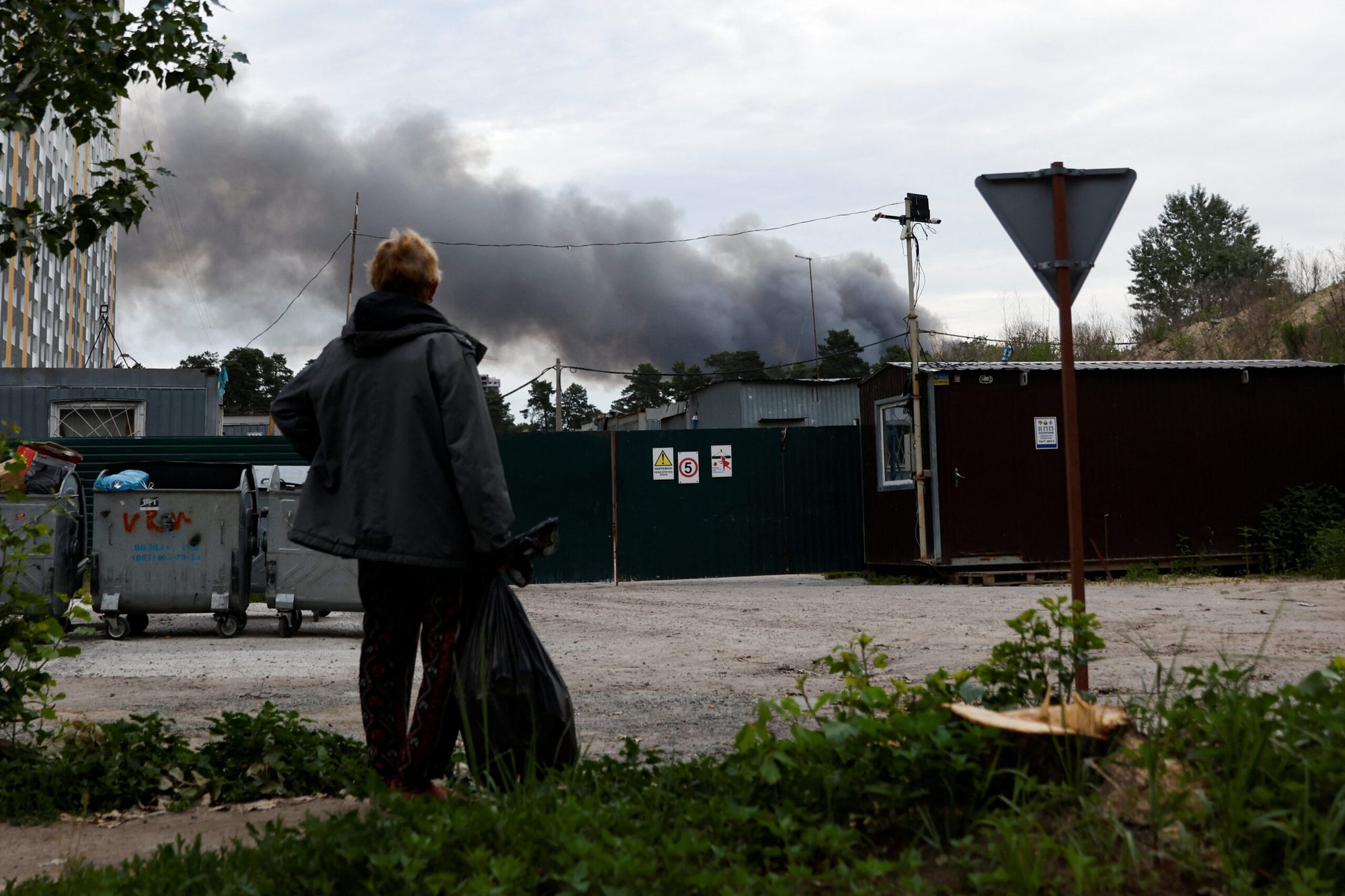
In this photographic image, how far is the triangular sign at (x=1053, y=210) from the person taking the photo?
4852 millimetres

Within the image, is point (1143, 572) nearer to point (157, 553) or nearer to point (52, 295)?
point (157, 553)

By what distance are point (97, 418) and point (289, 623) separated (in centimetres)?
1183

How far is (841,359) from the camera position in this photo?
59.1m

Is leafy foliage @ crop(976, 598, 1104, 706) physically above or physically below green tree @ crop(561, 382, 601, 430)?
below

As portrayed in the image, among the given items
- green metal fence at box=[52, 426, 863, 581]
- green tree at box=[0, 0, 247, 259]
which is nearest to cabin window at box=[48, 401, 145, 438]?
green metal fence at box=[52, 426, 863, 581]

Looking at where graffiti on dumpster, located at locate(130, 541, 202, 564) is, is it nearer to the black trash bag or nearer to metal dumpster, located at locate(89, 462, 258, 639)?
metal dumpster, located at locate(89, 462, 258, 639)

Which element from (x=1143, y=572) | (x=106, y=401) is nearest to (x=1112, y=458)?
(x=1143, y=572)

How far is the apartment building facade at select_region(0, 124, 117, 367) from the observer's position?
5016cm

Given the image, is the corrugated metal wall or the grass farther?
the corrugated metal wall

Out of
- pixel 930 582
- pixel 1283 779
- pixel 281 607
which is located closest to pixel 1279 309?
pixel 930 582

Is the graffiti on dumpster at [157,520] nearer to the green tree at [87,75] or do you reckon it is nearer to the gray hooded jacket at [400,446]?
the green tree at [87,75]

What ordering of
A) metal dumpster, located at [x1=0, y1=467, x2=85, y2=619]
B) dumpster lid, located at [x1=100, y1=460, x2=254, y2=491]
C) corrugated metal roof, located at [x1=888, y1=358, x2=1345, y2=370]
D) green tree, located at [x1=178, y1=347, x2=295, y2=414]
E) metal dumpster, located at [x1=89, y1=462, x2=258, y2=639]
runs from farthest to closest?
green tree, located at [x1=178, y1=347, x2=295, y2=414]
corrugated metal roof, located at [x1=888, y1=358, x2=1345, y2=370]
dumpster lid, located at [x1=100, y1=460, x2=254, y2=491]
metal dumpster, located at [x1=89, y1=462, x2=258, y2=639]
metal dumpster, located at [x1=0, y1=467, x2=85, y2=619]

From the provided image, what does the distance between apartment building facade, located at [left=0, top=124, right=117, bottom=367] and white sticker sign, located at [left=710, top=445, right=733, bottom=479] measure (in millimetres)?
33332

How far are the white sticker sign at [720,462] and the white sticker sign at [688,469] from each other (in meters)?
0.22
